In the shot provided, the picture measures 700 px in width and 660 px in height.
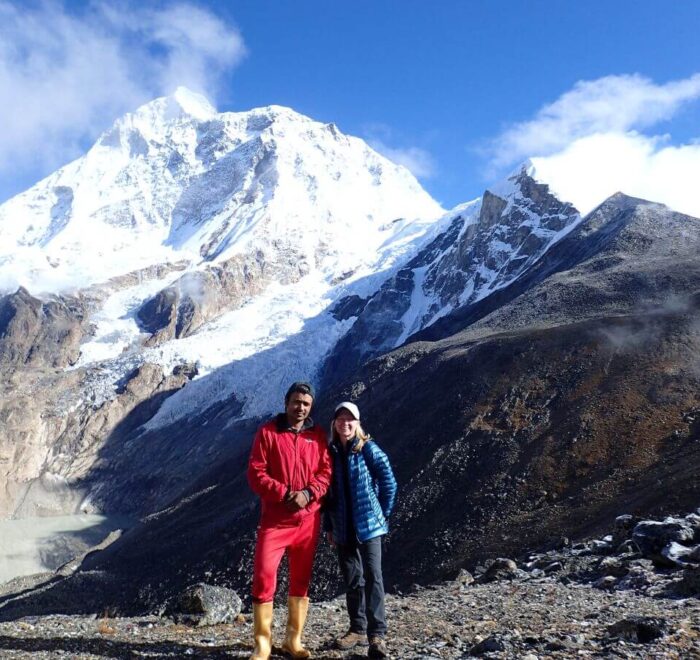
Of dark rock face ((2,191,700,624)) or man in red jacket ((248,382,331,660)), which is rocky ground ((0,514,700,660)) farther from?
man in red jacket ((248,382,331,660))

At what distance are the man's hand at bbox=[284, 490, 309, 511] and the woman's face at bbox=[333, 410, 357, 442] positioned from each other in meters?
0.88

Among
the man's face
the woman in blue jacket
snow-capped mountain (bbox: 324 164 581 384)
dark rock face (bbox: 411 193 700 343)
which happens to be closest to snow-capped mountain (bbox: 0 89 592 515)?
snow-capped mountain (bbox: 324 164 581 384)

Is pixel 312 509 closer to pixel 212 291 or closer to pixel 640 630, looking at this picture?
pixel 640 630

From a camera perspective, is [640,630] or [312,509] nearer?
[640,630]

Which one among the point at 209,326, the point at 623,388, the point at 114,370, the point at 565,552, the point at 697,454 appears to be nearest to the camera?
the point at 565,552

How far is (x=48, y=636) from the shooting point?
8.80 meters

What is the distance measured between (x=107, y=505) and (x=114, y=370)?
134 feet

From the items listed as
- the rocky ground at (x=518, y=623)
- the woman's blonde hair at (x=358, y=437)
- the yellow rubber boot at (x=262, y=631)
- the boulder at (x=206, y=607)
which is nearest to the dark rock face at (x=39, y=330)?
the boulder at (x=206, y=607)

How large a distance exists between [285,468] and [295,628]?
5.96 ft

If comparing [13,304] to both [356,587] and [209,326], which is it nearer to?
[209,326]

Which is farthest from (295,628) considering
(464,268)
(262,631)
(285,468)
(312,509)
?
(464,268)

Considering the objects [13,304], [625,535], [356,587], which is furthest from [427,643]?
[13,304]

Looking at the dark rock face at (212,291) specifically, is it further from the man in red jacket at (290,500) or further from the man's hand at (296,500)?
the man's hand at (296,500)

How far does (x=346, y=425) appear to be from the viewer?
766 cm
